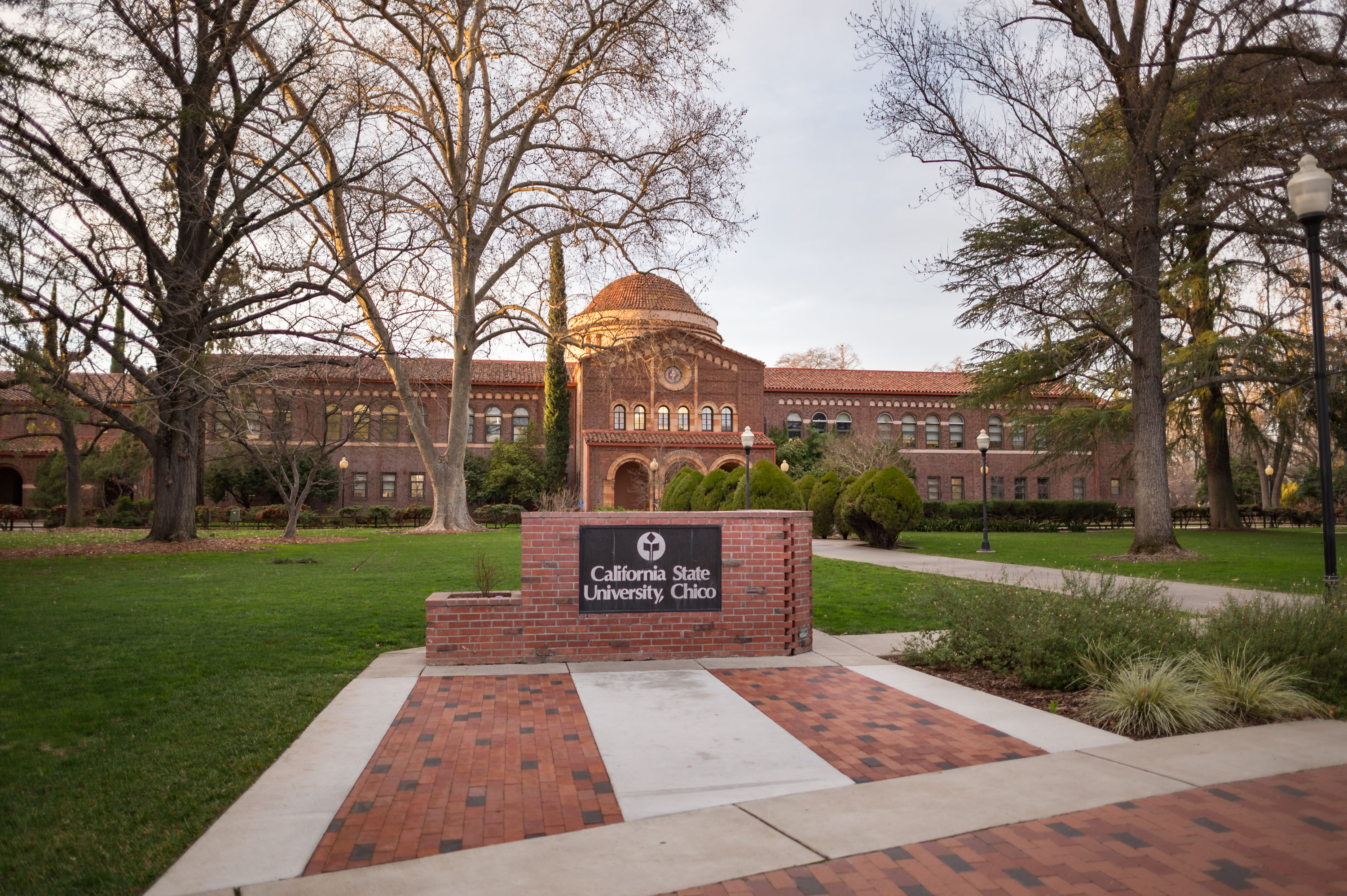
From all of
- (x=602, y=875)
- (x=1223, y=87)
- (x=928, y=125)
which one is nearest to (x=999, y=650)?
(x=602, y=875)

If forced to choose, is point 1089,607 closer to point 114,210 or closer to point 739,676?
point 739,676

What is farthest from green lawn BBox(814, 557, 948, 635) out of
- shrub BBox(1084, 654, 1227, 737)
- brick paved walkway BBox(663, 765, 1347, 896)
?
brick paved walkway BBox(663, 765, 1347, 896)

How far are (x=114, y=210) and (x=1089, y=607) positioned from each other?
1785 centimetres

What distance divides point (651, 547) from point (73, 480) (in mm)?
34275

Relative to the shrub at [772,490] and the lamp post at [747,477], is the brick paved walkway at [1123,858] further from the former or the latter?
the shrub at [772,490]

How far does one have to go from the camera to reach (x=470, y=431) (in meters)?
48.2

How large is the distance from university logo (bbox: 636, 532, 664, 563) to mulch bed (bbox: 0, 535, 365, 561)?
15009mm

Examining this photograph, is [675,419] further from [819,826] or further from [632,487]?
[819,826]

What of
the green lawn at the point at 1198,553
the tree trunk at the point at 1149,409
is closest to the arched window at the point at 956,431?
the green lawn at the point at 1198,553

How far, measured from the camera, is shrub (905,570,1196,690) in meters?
6.71

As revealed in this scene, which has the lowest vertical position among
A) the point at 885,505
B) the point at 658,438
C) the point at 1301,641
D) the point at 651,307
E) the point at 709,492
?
the point at 1301,641

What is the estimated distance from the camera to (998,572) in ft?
51.9

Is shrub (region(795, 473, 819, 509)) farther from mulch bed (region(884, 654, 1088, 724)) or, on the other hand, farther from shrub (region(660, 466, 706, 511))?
mulch bed (region(884, 654, 1088, 724))

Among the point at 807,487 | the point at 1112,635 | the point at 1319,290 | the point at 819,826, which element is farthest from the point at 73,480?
the point at 1319,290
